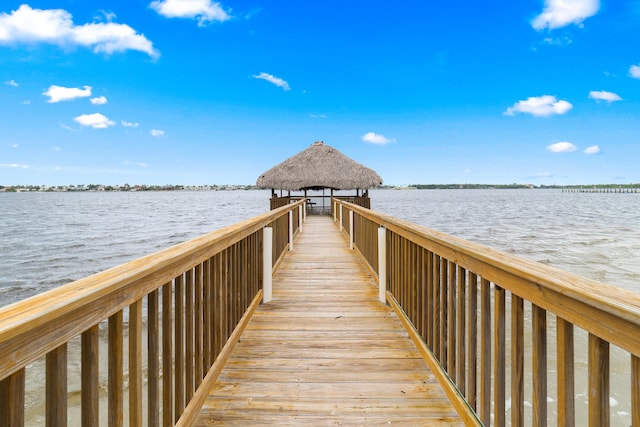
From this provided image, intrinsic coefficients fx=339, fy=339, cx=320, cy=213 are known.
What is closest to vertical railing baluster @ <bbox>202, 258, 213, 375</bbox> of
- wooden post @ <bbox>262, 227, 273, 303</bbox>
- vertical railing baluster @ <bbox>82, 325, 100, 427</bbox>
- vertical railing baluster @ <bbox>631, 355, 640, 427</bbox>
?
vertical railing baluster @ <bbox>82, 325, 100, 427</bbox>


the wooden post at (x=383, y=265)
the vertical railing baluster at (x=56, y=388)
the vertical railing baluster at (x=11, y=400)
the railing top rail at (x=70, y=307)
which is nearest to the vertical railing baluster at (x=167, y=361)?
the railing top rail at (x=70, y=307)

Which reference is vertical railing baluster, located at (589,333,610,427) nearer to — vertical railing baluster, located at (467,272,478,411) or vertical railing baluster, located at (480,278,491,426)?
vertical railing baluster, located at (480,278,491,426)

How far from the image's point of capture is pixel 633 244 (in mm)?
14273

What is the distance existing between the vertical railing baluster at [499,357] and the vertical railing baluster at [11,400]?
173 cm

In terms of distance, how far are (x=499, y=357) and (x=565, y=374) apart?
433 millimetres

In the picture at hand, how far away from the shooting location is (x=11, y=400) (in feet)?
2.66

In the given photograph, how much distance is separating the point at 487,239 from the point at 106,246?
17368 millimetres

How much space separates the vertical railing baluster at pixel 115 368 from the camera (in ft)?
4.09

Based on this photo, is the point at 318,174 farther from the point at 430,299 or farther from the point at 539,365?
the point at 539,365

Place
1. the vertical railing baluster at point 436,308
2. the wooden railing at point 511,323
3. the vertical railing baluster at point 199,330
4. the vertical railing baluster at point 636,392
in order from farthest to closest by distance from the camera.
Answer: the vertical railing baluster at point 436,308 < the vertical railing baluster at point 199,330 < the wooden railing at point 511,323 < the vertical railing baluster at point 636,392

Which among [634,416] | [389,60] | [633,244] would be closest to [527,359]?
[634,416]

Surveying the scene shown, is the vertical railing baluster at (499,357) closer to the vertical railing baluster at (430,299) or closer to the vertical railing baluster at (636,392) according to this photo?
the vertical railing baluster at (636,392)

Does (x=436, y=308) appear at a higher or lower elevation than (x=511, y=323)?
lower

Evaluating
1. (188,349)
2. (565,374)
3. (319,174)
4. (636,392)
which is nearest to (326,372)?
(188,349)
